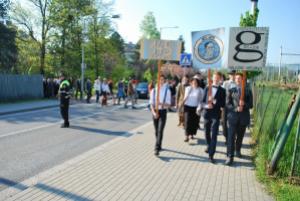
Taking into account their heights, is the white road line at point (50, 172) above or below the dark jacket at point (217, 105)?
Result: below

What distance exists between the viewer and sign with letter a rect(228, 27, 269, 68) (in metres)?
6.99

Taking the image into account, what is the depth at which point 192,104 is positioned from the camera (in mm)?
9477

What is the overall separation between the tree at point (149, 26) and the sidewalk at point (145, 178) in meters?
59.0

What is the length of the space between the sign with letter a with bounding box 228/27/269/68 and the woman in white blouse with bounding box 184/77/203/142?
2053 mm

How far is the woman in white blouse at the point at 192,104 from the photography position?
9209 millimetres

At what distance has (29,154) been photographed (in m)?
7.92

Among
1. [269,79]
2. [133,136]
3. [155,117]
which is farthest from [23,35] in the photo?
[155,117]

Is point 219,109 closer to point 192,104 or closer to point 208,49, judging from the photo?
point 208,49

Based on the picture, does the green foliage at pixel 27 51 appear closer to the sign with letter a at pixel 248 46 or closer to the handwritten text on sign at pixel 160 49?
the handwritten text on sign at pixel 160 49

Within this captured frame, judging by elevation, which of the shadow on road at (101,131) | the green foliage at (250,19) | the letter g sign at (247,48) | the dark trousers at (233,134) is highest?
the green foliage at (250,19)

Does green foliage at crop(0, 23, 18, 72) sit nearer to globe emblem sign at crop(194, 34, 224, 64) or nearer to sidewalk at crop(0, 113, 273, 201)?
sidewalk at crop(0, 113, 273, 201)

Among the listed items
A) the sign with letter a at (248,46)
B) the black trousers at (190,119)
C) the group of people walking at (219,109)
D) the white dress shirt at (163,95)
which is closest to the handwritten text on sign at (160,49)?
the group of people walking at (219,109)

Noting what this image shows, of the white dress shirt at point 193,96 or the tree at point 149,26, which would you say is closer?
the white dress shirt at point 193,96

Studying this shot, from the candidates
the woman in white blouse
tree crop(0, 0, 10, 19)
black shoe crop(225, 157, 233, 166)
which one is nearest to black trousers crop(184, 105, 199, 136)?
the woman in white blouse
